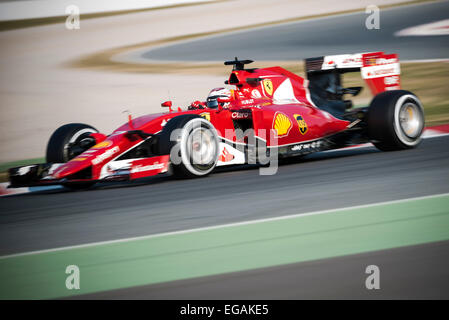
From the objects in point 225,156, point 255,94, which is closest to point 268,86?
point 255,94

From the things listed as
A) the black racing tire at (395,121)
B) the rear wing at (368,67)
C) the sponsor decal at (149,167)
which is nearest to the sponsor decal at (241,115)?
the sponsor decal at (149,167)

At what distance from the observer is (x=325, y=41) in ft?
87.2

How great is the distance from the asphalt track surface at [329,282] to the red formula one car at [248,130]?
11.7ft

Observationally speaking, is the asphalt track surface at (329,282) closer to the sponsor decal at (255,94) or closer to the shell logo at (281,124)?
the shell logo at (281,124)

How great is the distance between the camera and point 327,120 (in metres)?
9.17

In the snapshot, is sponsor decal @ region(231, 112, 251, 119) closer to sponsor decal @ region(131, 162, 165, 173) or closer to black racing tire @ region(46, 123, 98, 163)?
sponsor decal @ region(131, 162, 165, 173)

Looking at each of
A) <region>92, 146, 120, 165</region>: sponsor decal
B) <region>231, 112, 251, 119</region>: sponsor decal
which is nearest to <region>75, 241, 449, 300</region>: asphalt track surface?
<region>92, 146, 120, 165</region>: sponsor decal

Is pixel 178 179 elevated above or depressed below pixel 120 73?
below

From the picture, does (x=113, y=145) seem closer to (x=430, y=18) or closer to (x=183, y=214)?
(x=183, y=214)

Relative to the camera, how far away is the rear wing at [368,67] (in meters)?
9.88

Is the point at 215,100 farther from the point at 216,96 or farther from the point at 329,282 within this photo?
the point at 329,282

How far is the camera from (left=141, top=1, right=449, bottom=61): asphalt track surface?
955 inches
